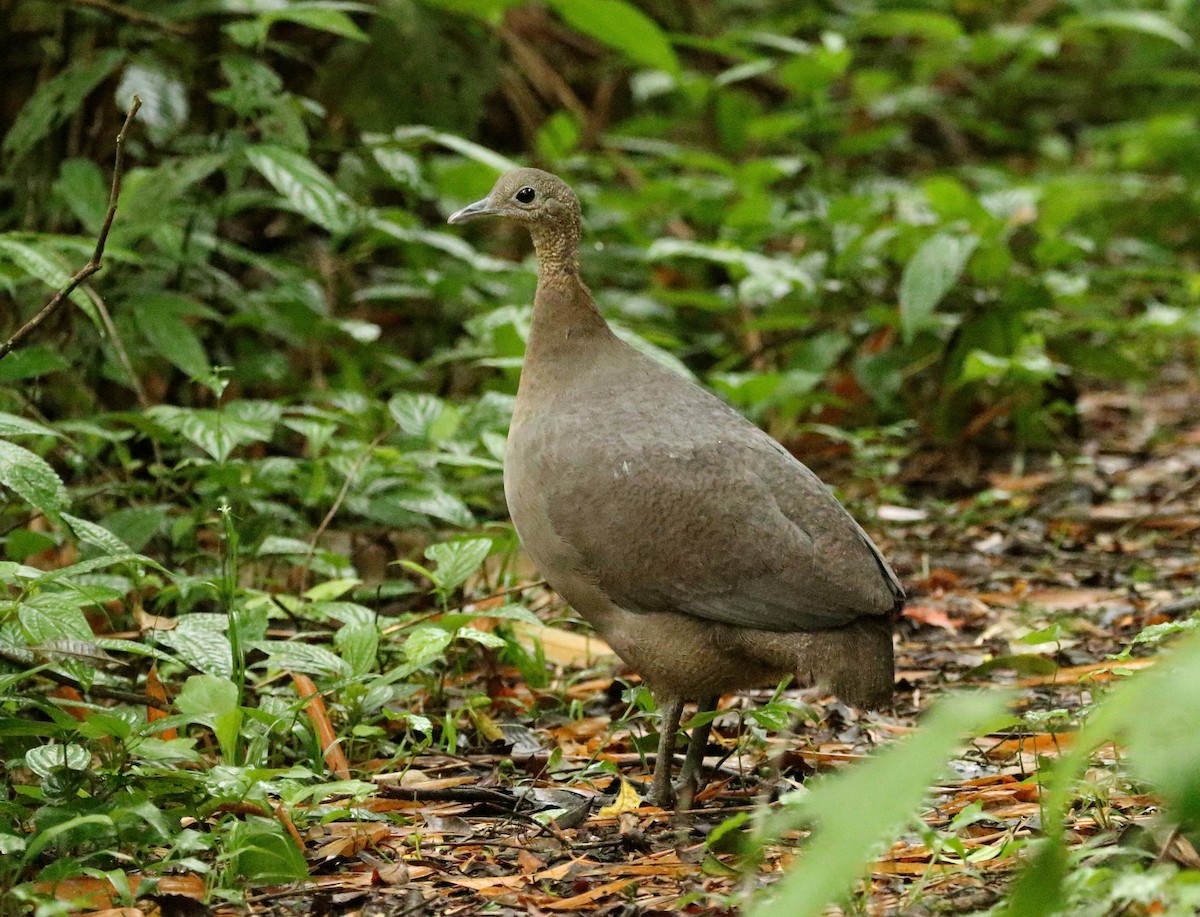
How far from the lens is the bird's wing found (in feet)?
10.9

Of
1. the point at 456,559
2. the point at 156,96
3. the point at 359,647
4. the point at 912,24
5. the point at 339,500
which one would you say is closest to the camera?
the point at 359,647

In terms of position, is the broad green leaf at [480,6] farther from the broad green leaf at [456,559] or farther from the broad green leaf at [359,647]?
the broad green leaf at [359,647]

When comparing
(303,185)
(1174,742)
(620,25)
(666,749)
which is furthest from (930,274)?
(1174,742)

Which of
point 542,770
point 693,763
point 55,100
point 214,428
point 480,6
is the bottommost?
point 542,770

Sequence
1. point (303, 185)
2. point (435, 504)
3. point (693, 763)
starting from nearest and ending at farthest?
point (693, 763) < point (435, 504) < point (303, 185)

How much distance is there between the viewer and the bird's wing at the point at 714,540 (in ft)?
10.9

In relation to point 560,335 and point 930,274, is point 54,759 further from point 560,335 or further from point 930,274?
point 930,274

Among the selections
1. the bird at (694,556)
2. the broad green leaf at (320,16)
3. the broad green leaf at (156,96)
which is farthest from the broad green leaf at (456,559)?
the broad green leaf at (156,96)

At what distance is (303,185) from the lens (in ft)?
14.8

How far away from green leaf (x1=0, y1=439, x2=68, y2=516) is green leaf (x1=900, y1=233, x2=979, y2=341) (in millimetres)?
3246

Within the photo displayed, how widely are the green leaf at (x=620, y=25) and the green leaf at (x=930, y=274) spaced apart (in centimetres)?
140

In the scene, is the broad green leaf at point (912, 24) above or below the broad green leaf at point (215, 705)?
above

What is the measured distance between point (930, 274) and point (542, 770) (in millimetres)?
2896

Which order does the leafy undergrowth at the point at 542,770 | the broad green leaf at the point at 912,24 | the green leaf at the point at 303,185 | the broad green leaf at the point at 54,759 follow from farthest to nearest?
the broad green leaf at the point at 912,24 → the green leaf at the point at 303,185 → the broad green leaf at the point at 54,759 → the leafy undergrowth at the point at 542,770
